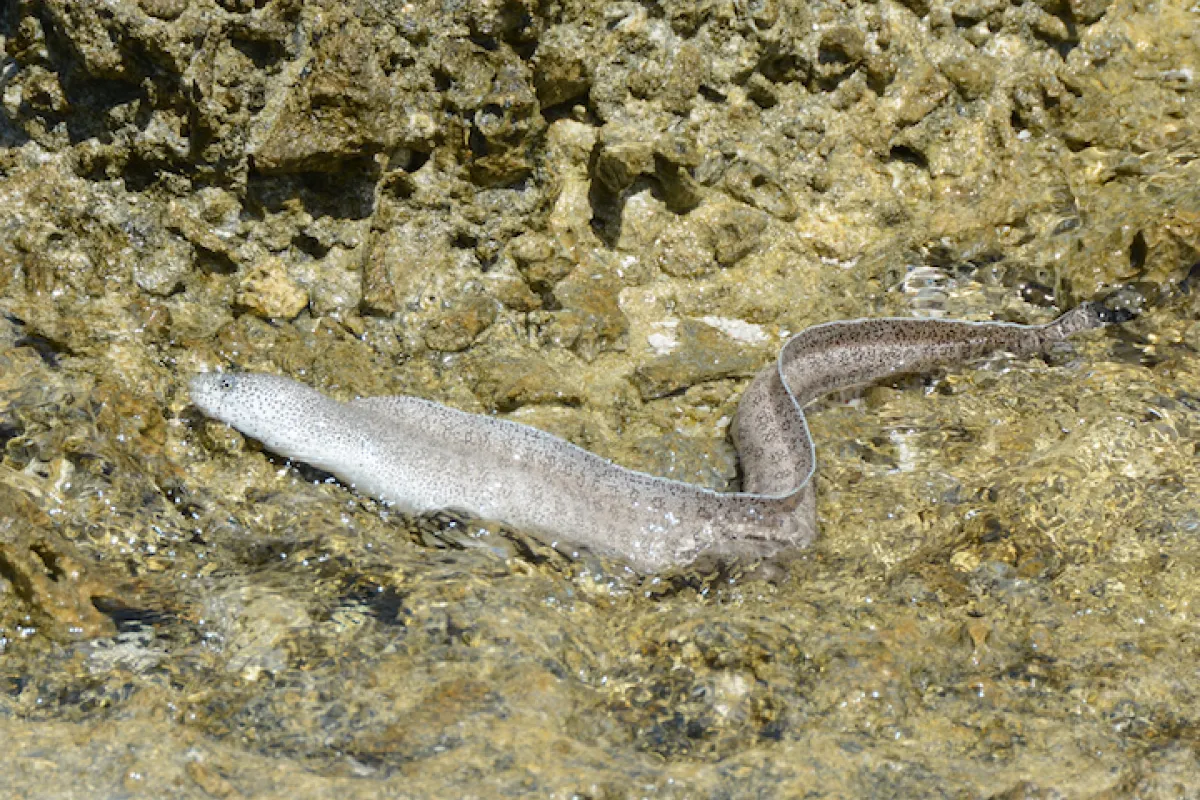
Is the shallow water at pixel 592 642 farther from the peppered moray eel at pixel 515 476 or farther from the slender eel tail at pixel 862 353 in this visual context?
the slender eel tail at pixel 862 353

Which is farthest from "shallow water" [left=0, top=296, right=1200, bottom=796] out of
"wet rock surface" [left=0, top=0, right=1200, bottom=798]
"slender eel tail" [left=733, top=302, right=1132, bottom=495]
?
"slender eel tail" [left=733, top=302, right=1132, bottom=495]

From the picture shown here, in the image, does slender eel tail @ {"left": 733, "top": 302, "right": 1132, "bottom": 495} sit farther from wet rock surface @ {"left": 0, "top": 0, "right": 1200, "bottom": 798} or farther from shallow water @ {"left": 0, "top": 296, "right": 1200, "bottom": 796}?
shallow water @ {"left": 0, "top": 296, "right": 1200, "bottom": 796}

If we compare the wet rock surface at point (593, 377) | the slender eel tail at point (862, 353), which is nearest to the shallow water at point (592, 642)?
the wet rock surface at point (593, 377)

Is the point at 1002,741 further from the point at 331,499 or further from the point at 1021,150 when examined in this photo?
the point at 1021,150

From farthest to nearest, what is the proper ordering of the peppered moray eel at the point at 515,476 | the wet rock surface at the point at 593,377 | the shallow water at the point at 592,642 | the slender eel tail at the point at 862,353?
the slender eel tail at the point at 862,353 < the peppered moray eel at the point at 515,476 < the wet rock surface at the point at 593,377 < the shallow water at the point at 592,642

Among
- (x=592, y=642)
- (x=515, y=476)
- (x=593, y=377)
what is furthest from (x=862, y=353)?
(x=592, y=642)
